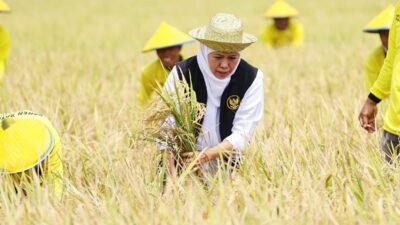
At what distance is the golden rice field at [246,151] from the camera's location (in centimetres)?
204

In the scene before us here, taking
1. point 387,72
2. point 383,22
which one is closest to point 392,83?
point 387,72

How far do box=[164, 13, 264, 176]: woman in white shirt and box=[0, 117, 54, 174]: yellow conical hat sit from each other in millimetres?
530

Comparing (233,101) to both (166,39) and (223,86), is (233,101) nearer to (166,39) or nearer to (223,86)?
(223,86)

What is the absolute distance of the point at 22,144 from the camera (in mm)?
2525

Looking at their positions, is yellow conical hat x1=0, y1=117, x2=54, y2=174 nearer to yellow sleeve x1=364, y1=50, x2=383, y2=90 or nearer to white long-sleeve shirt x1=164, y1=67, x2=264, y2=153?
white long-sleeve shirt x1=164, y1=67, x2=264, y2=153

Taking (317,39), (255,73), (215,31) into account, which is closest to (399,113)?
(255,73)

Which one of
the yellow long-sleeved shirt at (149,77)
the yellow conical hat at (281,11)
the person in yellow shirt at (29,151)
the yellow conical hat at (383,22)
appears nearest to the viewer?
the person in yellow shirt at (29,151)

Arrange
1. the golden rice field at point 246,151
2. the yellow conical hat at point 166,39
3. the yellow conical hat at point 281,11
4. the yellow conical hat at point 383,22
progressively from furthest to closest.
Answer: the yellow conical hat at point 281,11, the yellow conical hat at point 166,39, the yellow conical hat at point 383,22, the golden rice field at point 246,151

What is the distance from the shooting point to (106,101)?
450cm

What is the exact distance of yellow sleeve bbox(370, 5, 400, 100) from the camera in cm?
265

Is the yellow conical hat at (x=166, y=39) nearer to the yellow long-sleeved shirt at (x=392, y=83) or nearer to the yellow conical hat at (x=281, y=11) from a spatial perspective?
the yellow long-sleeved shirt at (x=392, y=83)

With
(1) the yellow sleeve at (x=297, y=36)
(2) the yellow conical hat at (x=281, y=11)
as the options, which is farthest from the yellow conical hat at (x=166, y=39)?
(1) the yellow sleeve at (x=297, y=36)

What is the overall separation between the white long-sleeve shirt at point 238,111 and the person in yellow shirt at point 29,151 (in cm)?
55

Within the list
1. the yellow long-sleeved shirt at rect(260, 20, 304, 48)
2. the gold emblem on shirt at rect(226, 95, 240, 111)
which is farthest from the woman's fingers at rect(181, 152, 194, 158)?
the yellow long-sleeved shirt at rect(260, 20, 304, 48)
